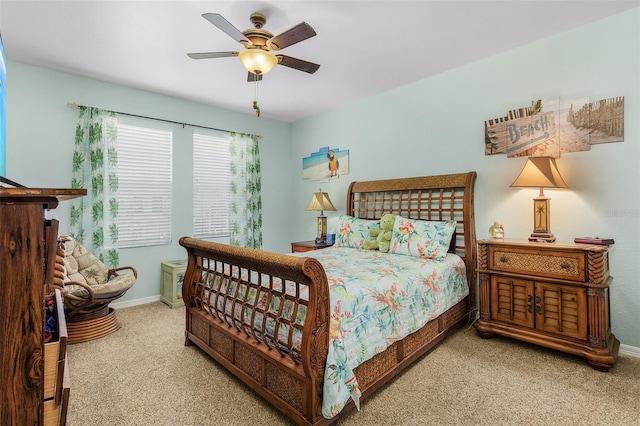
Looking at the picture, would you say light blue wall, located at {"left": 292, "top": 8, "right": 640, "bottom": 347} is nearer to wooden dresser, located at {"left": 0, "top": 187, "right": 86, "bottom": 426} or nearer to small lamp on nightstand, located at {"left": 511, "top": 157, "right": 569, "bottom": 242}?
small lamp on nightstand, located at {"left": 511, "top": 157, "right": 569, "bottom": 242}

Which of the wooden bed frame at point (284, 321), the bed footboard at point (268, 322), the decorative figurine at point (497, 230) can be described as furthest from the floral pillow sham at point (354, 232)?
the bed footboard at point (268, 322)

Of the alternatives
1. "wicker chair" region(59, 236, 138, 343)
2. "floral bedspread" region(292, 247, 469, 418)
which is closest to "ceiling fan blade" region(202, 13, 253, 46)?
"floral bedspread" region(292, 247, 469, 418)

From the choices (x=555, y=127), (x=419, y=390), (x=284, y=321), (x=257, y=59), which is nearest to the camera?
(x=284, y=321)

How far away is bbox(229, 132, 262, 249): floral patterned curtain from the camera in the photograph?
4.71m

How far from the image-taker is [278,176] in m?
5.31

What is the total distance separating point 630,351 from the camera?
96.0 inches

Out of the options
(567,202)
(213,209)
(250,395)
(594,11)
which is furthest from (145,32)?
(567,202)

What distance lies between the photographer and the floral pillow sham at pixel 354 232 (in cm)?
356

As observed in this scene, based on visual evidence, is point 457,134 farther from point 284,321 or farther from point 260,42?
point 284,321

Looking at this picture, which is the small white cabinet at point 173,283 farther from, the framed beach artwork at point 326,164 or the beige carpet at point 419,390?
the framed beach artwork at point 326,164

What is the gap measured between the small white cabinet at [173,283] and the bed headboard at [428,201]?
228 cm

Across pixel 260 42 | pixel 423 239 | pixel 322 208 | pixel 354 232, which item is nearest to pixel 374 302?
pixel 423 239

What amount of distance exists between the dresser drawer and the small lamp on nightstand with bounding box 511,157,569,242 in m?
0.22

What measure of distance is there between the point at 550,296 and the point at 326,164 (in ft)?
10.6
